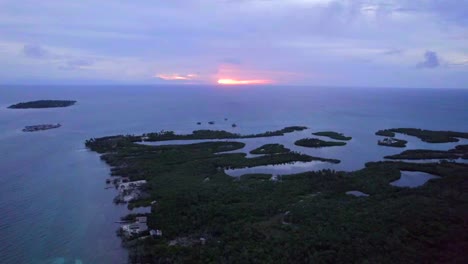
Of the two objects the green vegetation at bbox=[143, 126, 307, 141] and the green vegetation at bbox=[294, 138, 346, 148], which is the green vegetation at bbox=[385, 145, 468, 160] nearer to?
the green vegetation at bbox=[294, 138, 346, 148]

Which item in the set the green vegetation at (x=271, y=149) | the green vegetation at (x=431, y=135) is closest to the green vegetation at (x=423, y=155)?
the green vegetation at (x=431, y=135)

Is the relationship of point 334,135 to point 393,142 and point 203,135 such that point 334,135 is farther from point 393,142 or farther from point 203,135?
point 203,135

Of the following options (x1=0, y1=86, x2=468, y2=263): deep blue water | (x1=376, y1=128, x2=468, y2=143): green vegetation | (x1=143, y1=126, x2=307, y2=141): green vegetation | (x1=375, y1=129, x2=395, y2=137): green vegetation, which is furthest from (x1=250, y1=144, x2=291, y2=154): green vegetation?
(x1=376, y1=128, x2=468, y2=143): green vegetation

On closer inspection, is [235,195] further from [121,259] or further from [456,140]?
[456,140]

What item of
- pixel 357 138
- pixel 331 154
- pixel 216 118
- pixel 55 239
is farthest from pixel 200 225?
pixel 216 118

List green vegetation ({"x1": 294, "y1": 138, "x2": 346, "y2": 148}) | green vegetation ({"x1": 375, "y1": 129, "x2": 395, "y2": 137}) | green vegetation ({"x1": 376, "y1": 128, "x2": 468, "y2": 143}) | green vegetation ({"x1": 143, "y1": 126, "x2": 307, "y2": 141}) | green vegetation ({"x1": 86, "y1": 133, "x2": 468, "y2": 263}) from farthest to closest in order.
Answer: green vegetation ({"x1": 375, "y1": 129, "x2": 395, "y2": 137}), green vegetation ({"x1": 143, "y1": 126, "x2": 307, "y2": 141}), green vegetation ({"x1": 376, "y1": 128, "x2": 468, "y2": 143}), green vegetation ({"x1": 294, "y1": 138, "x2": 346, "y2": 148}), green vegetation ({"x1": 86, "y1": 133, "x2": 468, "y2": 263})
